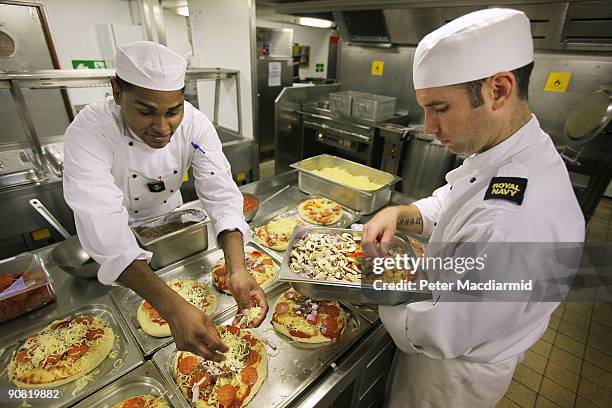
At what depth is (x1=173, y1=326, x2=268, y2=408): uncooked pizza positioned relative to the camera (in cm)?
111

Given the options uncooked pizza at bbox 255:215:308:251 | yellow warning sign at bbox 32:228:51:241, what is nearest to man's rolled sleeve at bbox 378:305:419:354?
uncooked pizza at bbox 255:215:308:251

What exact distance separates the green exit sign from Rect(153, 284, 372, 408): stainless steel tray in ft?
15.7

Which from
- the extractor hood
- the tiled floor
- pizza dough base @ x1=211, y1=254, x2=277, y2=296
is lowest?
the tiled floor

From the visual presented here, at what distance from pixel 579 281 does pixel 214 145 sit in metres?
3.92

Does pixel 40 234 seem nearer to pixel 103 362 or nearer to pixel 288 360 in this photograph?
pixel 103 362

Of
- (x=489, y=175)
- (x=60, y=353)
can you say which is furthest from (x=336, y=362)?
(x=60, y=353)

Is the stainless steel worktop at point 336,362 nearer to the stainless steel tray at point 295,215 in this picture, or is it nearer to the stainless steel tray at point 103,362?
the stainless steel tray at point 103,362

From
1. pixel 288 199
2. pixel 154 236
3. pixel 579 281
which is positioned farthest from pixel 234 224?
pixel 579 281

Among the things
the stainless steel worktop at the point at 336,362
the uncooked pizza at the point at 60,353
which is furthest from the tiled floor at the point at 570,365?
the uncooked pizza at the point at 60,353

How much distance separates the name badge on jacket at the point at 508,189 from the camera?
3.21 ft

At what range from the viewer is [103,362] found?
1201 millimetres

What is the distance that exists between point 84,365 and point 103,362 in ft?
0.20

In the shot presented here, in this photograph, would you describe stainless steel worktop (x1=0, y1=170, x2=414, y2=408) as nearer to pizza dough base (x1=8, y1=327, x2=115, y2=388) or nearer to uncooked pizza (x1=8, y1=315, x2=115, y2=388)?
uncooked pizza (x1=8, y1=315, x2=115, y2=388)

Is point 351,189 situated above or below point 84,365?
above
